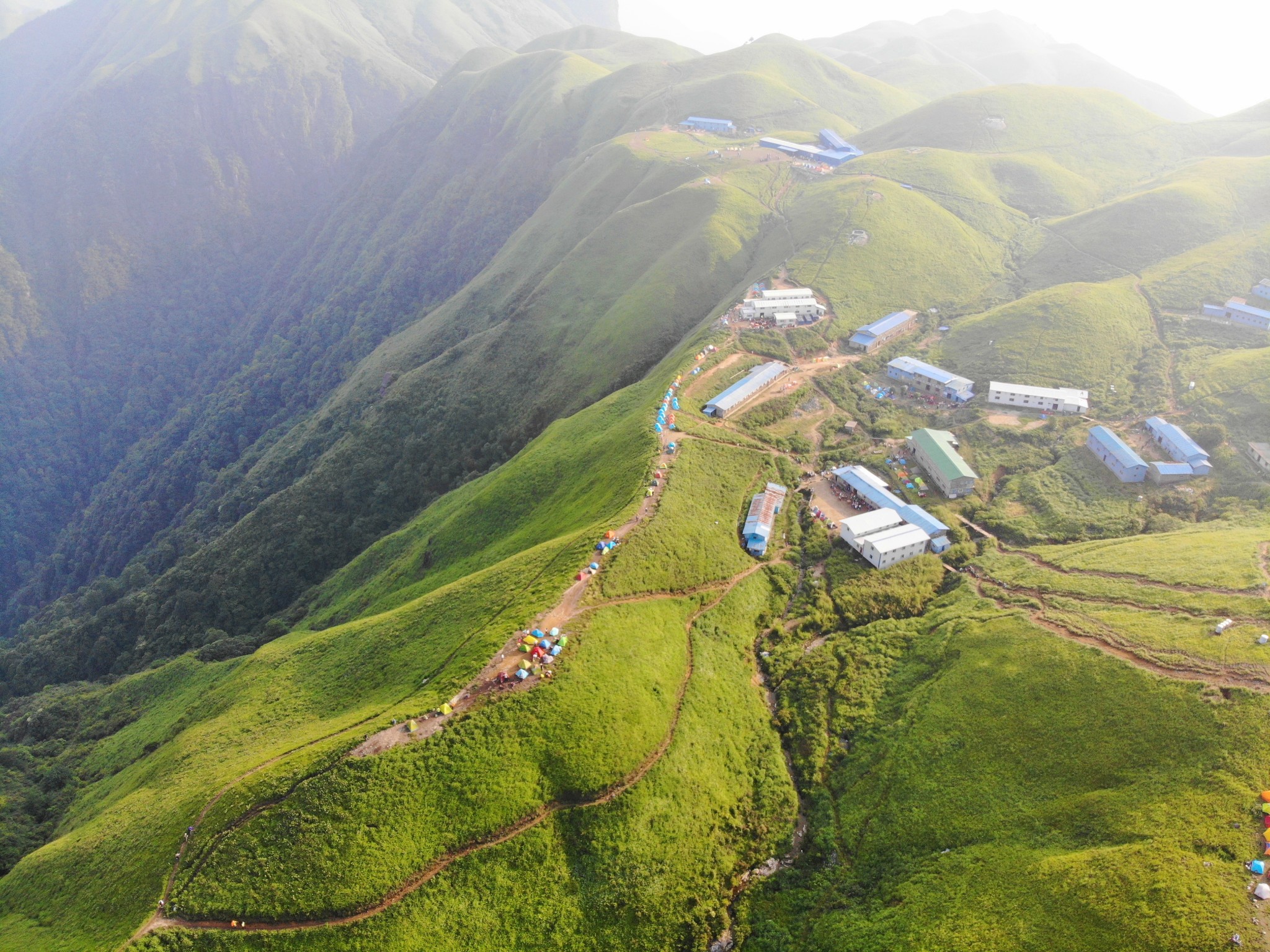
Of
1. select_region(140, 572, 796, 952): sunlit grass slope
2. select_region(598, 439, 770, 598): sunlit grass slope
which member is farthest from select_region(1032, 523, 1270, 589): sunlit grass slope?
select_region(140, 572, 796, 952): sunlit grass slope

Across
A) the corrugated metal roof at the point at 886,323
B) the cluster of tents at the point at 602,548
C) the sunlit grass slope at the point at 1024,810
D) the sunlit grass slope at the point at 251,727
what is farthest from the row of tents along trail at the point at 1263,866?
the corrugated metal roof at the point at 886,323

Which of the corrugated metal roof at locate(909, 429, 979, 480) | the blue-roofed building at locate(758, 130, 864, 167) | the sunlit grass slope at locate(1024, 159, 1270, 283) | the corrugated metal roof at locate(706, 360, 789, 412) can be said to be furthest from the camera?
the blue-roofed building at locate(758, 130, 864, 167)

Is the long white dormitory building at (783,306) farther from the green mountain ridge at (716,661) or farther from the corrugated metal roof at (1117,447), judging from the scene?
the corrugated metal roof at (1117,447)

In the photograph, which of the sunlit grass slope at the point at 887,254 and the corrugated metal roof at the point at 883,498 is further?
the sunlit grass slope at the point at 887,254

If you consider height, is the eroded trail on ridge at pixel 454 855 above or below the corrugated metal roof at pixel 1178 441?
above

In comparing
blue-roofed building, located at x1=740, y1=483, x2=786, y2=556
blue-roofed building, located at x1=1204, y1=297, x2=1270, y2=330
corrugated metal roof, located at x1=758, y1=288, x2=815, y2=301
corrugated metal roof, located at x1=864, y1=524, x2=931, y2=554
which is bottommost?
blue-roofed building, located at x1=1204, y1=297, x2=1270, y2=330

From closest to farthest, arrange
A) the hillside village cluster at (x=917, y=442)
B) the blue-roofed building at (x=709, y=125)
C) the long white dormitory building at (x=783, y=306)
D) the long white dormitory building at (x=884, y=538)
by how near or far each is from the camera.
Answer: the long white dormitory building at (x=884, y=538) → the hillside village cluster at (x=917, y=442) → the long white dormitory building at (x=783, y=306) → the blue-roofed building at (x=709, y=125)

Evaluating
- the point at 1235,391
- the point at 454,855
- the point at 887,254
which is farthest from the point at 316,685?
the point at 1235,391

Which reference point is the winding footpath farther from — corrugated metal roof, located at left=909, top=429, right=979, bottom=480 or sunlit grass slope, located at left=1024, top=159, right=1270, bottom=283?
sunlit grass slope, located at left=1024, top=159, right=1270, bottom=283
